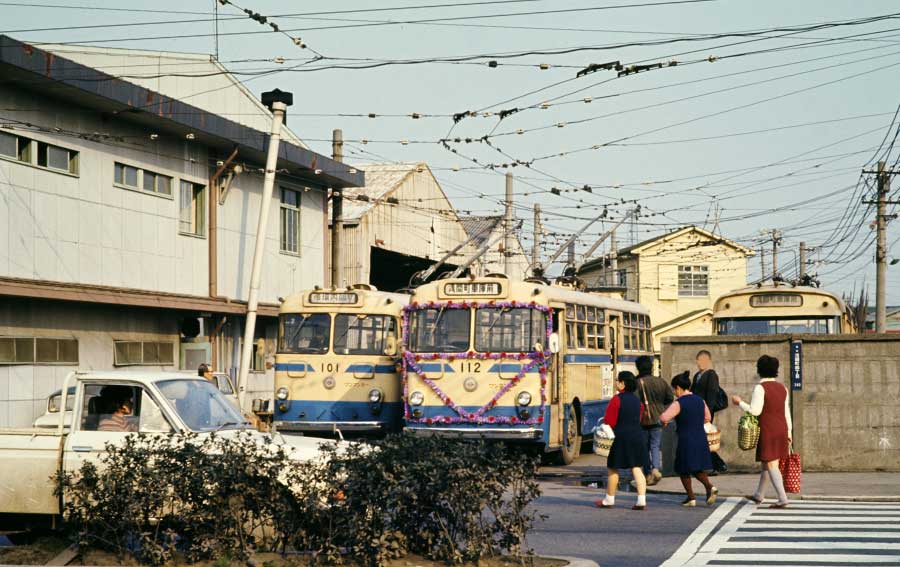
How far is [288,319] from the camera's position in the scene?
24797 millimetres

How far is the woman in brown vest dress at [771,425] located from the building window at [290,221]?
22190 millimetres

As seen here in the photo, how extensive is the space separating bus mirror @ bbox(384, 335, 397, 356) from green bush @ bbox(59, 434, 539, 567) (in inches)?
545

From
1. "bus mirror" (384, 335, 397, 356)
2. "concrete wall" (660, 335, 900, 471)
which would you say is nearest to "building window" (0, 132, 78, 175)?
"bus mirror" (384, 335, 397, 356)

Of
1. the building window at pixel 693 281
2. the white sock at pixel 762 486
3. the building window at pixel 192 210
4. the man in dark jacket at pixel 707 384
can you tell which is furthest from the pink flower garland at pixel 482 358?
the building window at pixel 693 281

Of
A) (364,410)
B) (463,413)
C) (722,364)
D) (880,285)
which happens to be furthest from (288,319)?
(880,285)

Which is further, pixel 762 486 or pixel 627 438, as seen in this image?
pixel 762 486

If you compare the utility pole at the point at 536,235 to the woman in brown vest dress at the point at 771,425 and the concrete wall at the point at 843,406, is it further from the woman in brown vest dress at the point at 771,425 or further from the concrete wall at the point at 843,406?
the woman in brown vest dress at the point at 771,425

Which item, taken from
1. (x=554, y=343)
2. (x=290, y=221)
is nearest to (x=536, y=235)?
(x=290, y=221)

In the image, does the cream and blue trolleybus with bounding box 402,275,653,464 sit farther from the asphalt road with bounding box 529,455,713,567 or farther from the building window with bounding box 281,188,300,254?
the building window with bounding box 281,188,300,254

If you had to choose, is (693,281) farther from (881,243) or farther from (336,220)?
(336,220)

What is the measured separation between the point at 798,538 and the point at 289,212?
84.1ft

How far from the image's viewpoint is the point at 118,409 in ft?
38.6

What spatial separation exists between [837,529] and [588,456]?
1284 cm

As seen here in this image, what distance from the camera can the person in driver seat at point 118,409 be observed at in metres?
11.6
